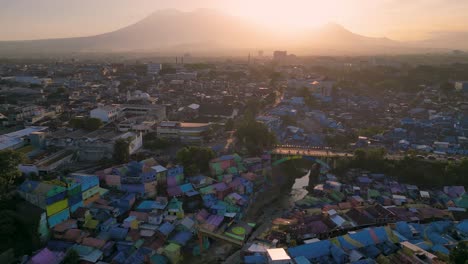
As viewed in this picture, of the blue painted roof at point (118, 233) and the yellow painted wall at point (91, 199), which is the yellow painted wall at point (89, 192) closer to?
the yellow painted wall at point (91, 199)

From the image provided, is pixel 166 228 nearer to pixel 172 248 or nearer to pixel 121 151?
pixel 172 248

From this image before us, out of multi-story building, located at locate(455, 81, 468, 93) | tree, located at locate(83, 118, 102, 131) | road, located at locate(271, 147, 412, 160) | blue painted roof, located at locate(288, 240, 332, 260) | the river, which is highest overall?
multi-story building, located at locate(455, 81, 468, 93)

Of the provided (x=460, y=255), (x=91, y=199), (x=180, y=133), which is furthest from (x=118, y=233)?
A: (x=460, y=255)

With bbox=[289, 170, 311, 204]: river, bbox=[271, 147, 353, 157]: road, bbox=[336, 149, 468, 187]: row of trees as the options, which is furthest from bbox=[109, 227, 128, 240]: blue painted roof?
bbox=[336, 149, 468, 187]: row of trees

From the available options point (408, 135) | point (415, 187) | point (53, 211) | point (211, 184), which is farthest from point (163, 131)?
point (408, 135)

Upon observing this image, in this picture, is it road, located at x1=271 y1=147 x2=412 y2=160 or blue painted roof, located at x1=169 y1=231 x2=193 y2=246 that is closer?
blue painted roof, located at x1=169 y1=231 x2=193 y2=246

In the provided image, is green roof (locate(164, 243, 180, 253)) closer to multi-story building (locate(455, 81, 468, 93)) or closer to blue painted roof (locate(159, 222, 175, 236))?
blue painted roof (locate(159, 222, 175, 236))

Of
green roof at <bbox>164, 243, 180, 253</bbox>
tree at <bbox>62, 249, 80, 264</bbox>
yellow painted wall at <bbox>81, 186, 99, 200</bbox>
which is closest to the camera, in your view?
tree at <bbox>62, 249, 80, 264</bbox>
